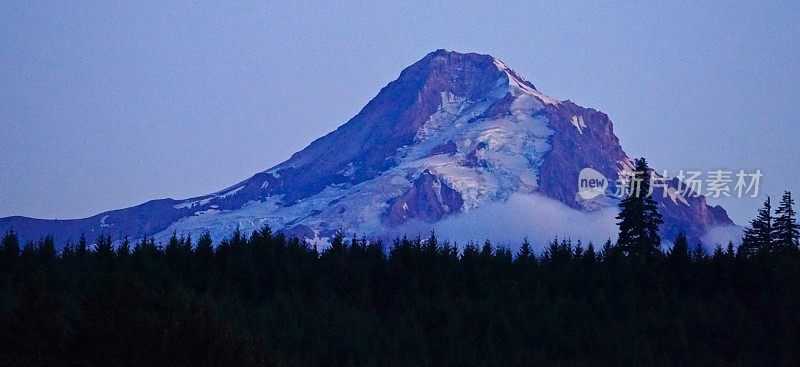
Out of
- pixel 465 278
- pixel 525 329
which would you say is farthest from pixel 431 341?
pixel 465 278

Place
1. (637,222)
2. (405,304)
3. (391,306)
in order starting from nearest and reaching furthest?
(405,304) < (391,306) < (637,222)

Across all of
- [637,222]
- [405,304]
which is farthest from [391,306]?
[637,222]

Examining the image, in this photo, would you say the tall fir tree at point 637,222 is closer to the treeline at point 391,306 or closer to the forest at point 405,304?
the forest at point 405,304

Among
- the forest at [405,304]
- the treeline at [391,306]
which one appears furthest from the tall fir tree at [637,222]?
the treeline at [391,306]

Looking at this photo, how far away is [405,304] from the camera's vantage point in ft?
187

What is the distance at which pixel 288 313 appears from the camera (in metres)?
50.4

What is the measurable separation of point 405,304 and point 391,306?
116cm

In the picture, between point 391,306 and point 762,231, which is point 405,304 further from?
point 762,231

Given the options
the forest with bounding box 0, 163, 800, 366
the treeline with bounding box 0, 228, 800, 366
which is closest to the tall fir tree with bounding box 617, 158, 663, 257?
the forest with bounding box 0, 163, 800, 366

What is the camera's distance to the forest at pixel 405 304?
97.9ft

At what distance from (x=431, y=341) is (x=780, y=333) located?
12.6 metres

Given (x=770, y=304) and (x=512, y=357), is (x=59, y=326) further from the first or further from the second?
(x=770, y=304)

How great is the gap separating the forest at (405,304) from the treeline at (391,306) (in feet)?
0.22

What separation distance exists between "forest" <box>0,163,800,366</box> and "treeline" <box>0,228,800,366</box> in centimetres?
7
